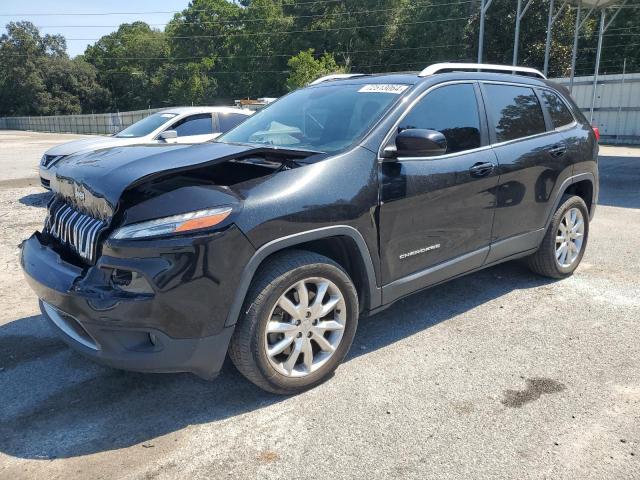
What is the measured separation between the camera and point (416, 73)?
3977 millimetres

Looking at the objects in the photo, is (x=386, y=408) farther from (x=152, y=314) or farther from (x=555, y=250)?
(x=555, y=250)

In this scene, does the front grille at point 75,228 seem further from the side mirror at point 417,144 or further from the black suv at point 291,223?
the side mirror at point 417,144

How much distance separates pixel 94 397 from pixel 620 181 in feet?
37.7

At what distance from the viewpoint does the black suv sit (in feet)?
8.69

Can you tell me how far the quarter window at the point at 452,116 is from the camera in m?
3.67

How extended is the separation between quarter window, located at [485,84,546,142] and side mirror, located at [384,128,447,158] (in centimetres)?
107

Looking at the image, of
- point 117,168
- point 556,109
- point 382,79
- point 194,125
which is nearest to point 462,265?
point 382,79

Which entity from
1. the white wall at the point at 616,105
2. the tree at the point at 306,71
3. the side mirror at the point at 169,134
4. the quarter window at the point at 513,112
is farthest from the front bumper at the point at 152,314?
the tree at the point at 306,71

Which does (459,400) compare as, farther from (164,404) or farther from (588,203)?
(588,203)

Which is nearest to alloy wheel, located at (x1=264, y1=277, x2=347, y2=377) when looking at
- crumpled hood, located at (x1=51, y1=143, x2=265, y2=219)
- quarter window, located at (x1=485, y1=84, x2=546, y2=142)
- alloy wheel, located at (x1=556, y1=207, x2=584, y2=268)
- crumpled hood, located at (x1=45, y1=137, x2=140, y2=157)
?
crumpled hood, located at (x1=51, y1=143, x2=265, y2=219)

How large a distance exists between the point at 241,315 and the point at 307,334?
0.45 m

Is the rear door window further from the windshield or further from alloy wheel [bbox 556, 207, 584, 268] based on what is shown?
alloy wheel [bbox 556, 207, 584, 268]

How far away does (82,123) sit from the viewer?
164 feet

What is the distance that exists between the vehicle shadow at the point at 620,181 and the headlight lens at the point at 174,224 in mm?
7993
